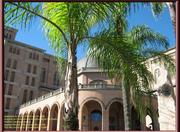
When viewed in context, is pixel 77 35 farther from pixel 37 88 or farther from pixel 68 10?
pixel 37 88

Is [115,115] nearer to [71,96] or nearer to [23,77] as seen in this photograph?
[23,77]

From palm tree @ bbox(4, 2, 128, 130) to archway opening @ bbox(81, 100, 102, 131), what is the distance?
96.7 ft

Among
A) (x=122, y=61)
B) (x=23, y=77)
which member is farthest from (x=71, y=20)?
(x=23, y=77)

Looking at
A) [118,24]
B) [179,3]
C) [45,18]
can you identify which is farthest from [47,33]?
[179,3]

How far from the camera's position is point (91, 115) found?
3669cm

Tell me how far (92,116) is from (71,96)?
3154cm

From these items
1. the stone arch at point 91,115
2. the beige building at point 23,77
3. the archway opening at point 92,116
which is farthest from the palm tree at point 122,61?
the beige building at point 23,77

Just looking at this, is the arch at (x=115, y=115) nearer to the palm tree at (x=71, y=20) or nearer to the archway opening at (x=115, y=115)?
the archway opening at (x=115, y=115)

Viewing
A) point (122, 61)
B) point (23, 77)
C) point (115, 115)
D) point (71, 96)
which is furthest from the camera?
point (23, 77)

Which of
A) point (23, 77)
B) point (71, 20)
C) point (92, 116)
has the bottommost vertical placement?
point (92, 116)

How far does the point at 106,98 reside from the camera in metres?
33.8

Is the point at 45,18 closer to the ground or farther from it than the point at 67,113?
farther from it

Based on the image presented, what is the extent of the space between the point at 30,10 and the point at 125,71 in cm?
257

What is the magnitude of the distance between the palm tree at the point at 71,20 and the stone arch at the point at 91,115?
2873cm
